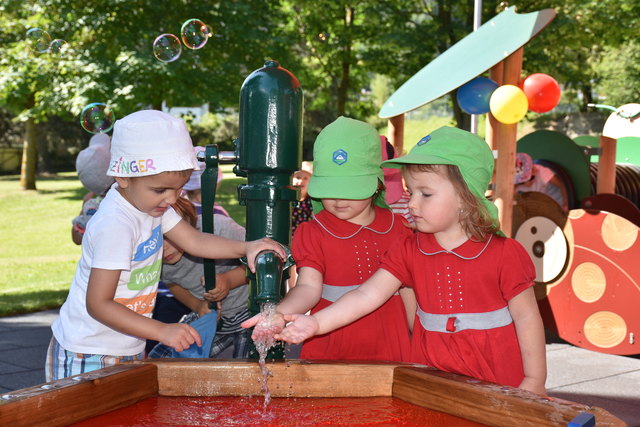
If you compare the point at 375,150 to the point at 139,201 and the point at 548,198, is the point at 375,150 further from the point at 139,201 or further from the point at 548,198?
the point at 548,198

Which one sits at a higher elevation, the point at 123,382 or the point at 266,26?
the point at 266,26

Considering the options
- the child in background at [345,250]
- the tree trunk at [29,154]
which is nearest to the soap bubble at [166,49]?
the child in background at [345,250]

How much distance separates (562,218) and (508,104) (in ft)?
3.37

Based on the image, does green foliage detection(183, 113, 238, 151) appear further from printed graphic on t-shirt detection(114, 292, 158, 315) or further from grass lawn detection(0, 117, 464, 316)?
printed graphic on t-shirt detection(114, 292, 158, 315)

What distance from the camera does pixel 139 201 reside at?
7.42ft

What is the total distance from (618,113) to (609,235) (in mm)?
947

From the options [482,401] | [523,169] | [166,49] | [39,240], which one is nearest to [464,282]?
[482,401]

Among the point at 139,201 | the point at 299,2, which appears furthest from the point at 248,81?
the point at 299,2

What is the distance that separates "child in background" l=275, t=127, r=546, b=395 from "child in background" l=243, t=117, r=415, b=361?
0.25m

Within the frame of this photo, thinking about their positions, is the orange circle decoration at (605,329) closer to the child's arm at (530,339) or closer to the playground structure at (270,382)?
the child's arm at (530,339)

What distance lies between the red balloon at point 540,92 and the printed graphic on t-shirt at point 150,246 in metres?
3.97

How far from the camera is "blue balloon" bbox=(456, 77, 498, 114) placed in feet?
18.2

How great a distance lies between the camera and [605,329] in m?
5.23

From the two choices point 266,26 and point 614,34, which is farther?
point 614,34
